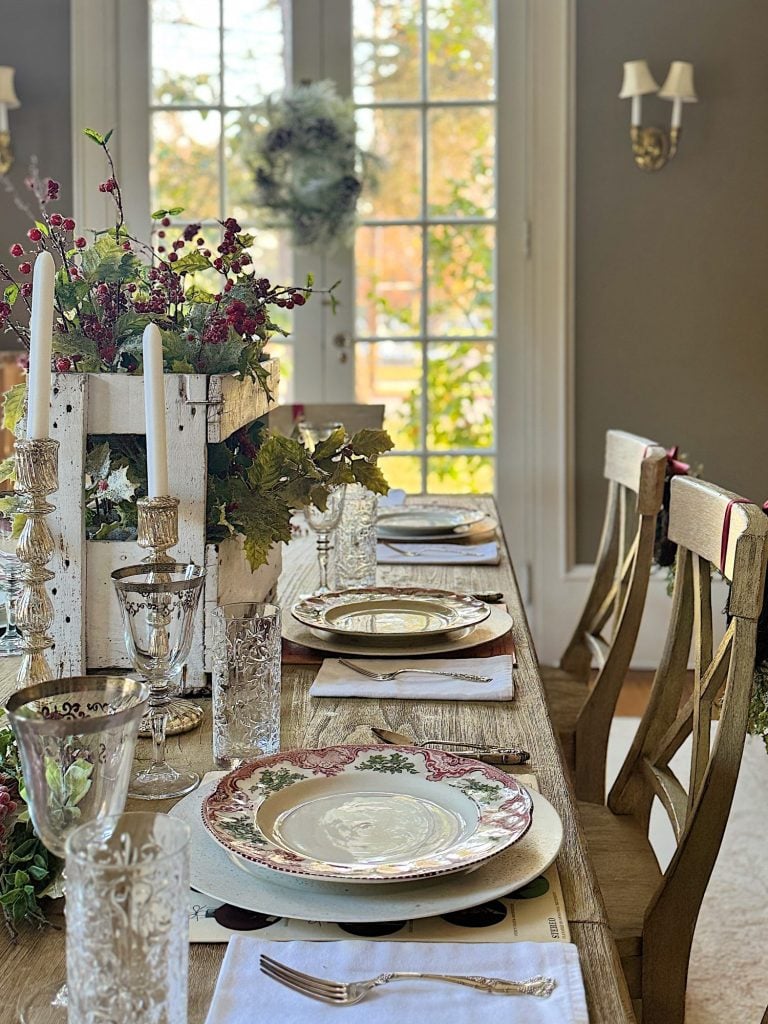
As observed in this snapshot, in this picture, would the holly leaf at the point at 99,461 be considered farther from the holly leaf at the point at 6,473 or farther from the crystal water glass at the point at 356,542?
the crystal water glass at the point at 356,542

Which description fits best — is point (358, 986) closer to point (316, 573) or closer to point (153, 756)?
point (153, 756)

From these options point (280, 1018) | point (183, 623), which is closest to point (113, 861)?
point (280, 1018)

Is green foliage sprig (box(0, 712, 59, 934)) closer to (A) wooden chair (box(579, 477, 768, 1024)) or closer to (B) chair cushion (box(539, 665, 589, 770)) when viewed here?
(A) wooden chair (box(579, 477, 768, 1024))

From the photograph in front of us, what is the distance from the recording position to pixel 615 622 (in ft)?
6.84

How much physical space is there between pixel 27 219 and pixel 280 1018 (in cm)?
382

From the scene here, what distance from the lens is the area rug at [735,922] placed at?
1987 mm

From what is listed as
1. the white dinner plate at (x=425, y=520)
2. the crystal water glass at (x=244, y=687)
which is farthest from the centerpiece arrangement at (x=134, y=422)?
the white dinner plate at (x=425, y=520)

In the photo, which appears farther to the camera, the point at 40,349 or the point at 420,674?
the point at 420,674

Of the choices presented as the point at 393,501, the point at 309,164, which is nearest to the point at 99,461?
the point at 393,501

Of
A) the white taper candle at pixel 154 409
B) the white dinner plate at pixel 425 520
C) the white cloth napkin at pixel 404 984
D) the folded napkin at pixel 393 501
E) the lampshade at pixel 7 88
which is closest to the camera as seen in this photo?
the white cloth napkin at pixel 404 984

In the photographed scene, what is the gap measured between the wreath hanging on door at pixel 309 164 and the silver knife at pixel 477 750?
3.04 m

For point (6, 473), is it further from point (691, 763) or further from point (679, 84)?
point (679, 84)

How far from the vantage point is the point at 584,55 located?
12.6 ft

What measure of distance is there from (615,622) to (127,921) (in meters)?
1.61
